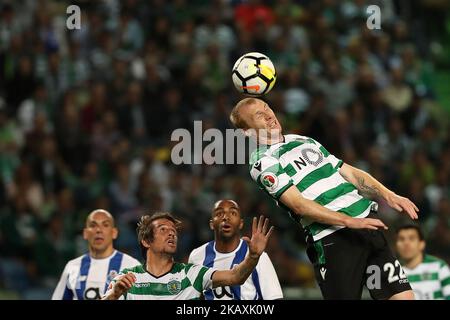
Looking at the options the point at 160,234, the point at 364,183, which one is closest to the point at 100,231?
the point at 160,234

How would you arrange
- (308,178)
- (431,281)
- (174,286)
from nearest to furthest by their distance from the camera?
(308,178)
(174,286)
(431,281)

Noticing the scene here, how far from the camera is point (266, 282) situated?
27.5 feet

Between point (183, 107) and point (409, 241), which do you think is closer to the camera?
point (409, 241)

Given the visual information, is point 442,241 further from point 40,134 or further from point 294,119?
point 40,134

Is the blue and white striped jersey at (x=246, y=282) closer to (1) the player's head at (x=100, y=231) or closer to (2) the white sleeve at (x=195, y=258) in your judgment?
(2) the white sleeve at (x=195, y=258)

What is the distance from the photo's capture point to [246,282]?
8484 mm

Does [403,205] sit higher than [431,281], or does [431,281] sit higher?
[431,281]

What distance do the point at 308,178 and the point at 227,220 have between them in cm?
121

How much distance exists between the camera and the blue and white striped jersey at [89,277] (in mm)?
9211

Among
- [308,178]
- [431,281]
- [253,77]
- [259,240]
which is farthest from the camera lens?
[431,281]

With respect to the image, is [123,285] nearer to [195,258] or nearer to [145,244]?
[145,244]

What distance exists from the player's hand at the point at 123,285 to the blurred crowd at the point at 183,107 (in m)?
5.20

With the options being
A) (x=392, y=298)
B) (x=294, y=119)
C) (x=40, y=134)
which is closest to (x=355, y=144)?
(x=294, y=119)

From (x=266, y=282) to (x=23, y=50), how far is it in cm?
736
